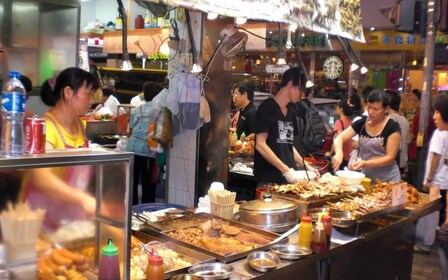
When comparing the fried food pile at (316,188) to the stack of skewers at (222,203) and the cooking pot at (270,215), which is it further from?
the stack of skewers at (222,203)

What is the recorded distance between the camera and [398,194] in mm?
4430

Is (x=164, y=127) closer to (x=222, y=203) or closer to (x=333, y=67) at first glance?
(x=222, y=203)

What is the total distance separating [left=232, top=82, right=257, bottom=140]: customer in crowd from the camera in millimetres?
8133

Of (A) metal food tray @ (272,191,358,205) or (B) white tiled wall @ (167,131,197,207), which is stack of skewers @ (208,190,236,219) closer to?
(A) metal food tray @ (272,191,358,205)

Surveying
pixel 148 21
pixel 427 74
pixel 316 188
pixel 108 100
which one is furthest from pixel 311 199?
pixel 108 100

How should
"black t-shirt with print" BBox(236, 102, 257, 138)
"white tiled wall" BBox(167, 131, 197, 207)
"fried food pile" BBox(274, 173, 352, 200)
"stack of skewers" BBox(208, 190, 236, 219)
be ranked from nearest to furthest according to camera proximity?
"stack of skewers" BBox(208, 190, 236, 219) → "fried food pile" BBox(274, 173, 352, 200) → "white tiled wall" BBox(167, 131, 197, 207) → "black t-shirt with print" BBox(236, 102, 257, 138)

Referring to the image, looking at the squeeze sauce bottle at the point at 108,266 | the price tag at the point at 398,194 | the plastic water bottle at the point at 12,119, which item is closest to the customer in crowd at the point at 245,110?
the price tag at the point at 398,194

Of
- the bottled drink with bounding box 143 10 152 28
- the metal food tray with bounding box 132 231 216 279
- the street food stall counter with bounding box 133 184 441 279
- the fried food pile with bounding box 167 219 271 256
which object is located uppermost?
the bottled drink with bounding box 143 10 152 28

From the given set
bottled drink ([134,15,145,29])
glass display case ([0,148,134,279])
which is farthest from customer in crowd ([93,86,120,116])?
glass display case ([0,148,134,279])

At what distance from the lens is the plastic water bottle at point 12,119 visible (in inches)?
74.8

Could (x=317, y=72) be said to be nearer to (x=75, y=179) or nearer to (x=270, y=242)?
(x=270, y=242)

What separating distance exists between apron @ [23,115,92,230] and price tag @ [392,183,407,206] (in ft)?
9.89

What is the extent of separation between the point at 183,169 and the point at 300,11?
3296 mm

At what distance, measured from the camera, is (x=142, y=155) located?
7.45 m
